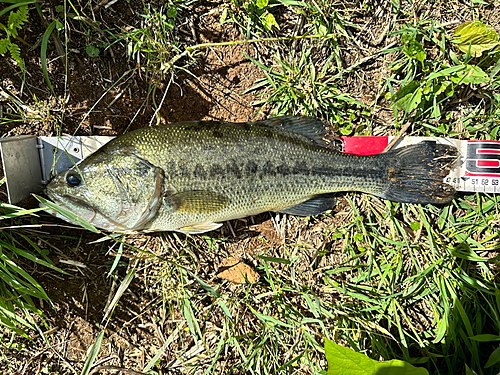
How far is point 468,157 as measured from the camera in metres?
3.54

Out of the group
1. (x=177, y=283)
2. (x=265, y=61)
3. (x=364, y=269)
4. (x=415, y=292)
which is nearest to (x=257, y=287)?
(x=177, y=283)

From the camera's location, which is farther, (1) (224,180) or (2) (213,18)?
(2) (213,18)

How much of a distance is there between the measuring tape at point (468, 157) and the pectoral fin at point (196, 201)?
143 cm

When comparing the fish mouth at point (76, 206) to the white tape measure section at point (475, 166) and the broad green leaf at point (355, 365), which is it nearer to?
the broad green leaf at point (355, 365)

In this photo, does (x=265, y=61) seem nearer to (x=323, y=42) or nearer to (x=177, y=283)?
(x=323, y=42)

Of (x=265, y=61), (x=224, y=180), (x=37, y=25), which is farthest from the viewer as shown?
(x=265, y=61)

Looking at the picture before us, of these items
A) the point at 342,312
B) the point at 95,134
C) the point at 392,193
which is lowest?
the point at 342,312

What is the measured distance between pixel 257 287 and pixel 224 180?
1.25 metres

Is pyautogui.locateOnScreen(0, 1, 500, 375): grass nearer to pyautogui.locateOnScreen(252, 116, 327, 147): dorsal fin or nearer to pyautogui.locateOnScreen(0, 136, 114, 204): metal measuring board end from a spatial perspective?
pyautogui.locateOnScreen(252, 116, 327, 147): dorsal fin

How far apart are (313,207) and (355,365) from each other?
1.43 m

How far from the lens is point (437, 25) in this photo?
11.8ft

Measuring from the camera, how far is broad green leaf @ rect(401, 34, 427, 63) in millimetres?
3492

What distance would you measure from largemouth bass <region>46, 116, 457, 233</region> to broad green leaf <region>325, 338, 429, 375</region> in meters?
1.28

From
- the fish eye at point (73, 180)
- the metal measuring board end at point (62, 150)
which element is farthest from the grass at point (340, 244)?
Answer: the fish eye at point (73, 180)
